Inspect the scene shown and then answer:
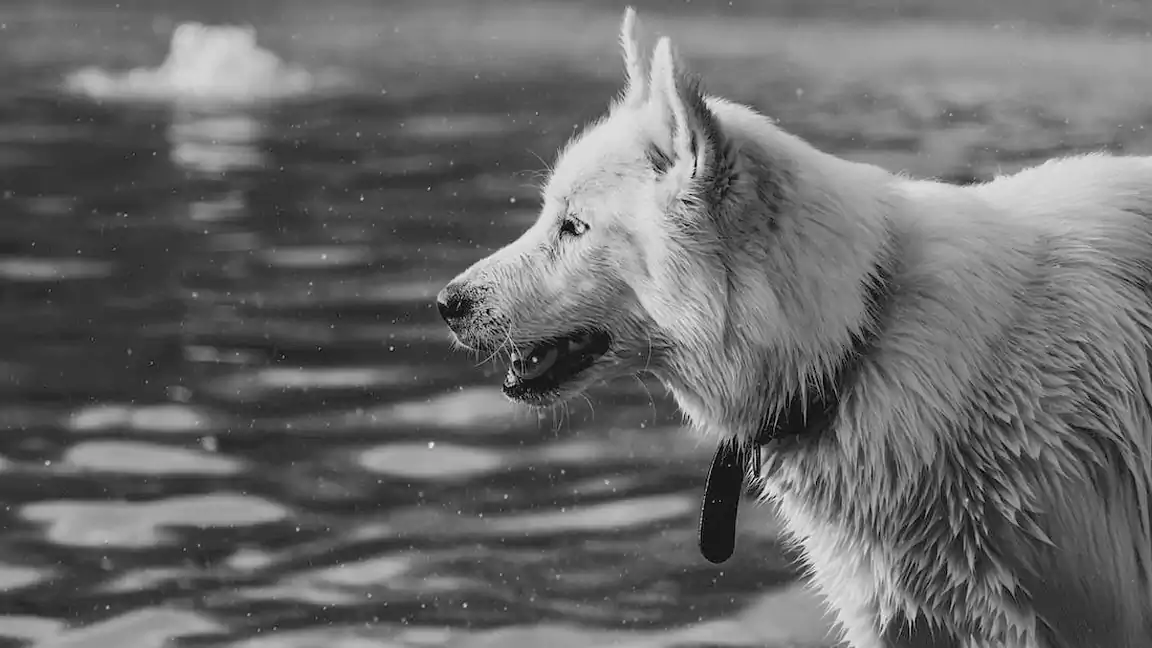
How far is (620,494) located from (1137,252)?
406 centimetres

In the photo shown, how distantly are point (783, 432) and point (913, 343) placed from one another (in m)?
0.43

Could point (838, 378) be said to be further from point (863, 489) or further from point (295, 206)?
point (295, 206)

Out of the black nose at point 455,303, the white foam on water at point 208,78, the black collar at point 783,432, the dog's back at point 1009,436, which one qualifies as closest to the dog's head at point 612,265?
the black nose at point 455,303

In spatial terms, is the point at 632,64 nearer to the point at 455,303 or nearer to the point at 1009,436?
the point at 455,303

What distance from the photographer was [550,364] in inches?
153

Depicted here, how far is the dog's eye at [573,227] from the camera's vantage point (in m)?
3.79

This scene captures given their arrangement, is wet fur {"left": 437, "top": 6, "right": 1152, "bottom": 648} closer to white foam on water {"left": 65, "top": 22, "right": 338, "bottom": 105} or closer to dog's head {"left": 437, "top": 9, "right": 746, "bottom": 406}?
dog's head {"left": 437, "top": 9, "right": 746, "bottom": 406}

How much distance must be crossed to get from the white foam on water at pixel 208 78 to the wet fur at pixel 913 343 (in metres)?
19.0

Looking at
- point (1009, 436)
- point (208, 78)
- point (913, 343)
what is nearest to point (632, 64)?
point (913, 343)

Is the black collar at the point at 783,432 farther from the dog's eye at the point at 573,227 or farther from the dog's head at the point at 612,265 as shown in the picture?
the dog's eye at the point at 573,227

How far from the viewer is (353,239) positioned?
1473 centimetres

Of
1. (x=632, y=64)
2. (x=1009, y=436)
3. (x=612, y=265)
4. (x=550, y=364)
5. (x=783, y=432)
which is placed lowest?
(x=1009, y=436)

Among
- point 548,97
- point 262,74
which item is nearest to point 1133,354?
point 548,97

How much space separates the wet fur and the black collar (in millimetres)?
28
